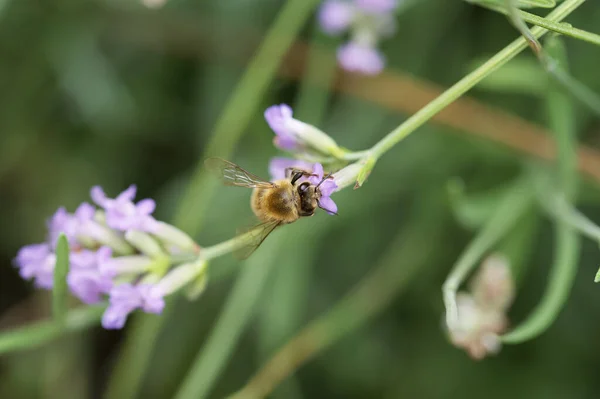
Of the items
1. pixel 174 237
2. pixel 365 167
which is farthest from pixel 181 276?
pixel 365 167

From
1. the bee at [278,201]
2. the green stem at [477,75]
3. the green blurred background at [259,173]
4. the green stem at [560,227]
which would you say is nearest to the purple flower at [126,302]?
the bee at [278,201]

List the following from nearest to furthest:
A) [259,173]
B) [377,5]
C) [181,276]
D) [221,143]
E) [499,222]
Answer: [181,276]
[499,222]
[377,5]
[221,143]
[259,173]

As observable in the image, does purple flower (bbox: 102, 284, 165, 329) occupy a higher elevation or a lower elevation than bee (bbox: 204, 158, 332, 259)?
lower

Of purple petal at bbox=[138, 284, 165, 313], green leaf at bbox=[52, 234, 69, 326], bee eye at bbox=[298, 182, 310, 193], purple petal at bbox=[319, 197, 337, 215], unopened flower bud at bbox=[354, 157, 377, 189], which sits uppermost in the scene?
bee eye at bbox=[298, 182, 310, 193]

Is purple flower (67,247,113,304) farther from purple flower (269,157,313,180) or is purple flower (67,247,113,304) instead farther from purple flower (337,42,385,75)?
purple flower (337,42,385,75)

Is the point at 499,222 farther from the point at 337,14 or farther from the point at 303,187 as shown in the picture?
the point at 337,14

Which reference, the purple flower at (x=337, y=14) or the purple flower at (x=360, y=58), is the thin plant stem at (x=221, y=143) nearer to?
the purple flower at (x=337, y=14)

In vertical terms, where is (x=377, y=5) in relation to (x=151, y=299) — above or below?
above

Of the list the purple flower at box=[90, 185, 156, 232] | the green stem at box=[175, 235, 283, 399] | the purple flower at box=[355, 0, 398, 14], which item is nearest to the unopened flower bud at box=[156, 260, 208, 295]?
the purple flower at box=[90, 185, 156, 232]
